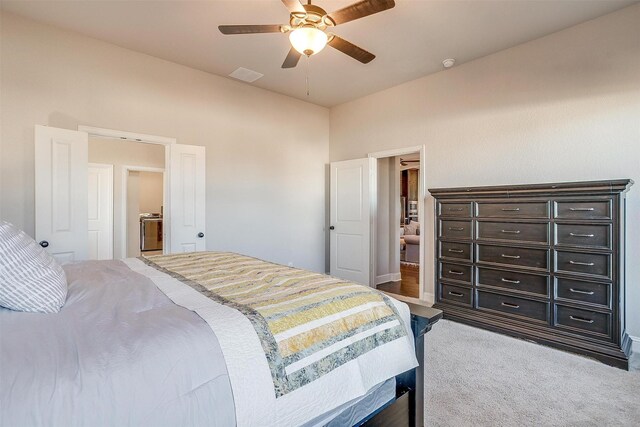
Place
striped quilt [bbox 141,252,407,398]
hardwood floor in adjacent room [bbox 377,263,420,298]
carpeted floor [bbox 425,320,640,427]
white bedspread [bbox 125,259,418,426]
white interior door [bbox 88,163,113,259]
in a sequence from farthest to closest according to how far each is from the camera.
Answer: white interior door [bbox 88,163,113,259] < hardwood floor in adjacent room [bbox 377,263,420,298] < carpeted floor [bbox 425,320,640,427] < striped quilt [bbox 141,252,407,398] < white bedspread [bbox 125,259,418,426]

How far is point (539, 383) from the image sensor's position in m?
2.21

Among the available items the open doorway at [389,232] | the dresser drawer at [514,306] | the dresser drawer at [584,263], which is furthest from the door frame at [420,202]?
the dresser drawer at [584,263]

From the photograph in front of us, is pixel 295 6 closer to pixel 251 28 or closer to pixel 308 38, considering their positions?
pixel 308 38

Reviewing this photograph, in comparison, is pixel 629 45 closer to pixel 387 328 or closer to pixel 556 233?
pixel 556 233

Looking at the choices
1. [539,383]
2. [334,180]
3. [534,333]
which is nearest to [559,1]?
[534,333]

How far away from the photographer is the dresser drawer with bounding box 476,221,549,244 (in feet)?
9.36

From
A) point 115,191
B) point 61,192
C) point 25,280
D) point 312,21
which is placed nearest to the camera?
point 25,280

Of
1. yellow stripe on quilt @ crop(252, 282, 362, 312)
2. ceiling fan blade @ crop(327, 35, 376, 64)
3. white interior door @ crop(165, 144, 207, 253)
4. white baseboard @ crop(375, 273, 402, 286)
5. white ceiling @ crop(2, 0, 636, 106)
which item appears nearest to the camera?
yellow stripe on quilt @ crop(252, 282, 362, 312)

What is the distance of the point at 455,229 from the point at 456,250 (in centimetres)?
23

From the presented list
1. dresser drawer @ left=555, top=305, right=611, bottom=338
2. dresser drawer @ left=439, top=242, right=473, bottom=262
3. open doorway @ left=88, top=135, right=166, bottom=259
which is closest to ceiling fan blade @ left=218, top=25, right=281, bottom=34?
dresser drawer @ left=439, top=242, right=473, bottom=262

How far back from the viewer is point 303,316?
46.0 inches

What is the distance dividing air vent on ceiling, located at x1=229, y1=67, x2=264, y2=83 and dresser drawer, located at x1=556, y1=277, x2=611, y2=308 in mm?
4009

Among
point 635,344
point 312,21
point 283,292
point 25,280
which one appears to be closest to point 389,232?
point 635,344

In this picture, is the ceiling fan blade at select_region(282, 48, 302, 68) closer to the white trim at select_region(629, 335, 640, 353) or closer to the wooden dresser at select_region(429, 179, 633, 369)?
the wooden dresser at select_region(429, 179, 633, 369)
